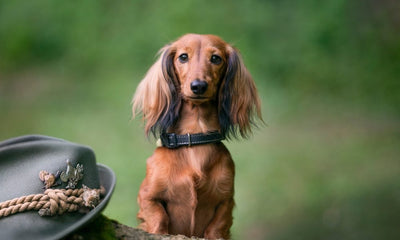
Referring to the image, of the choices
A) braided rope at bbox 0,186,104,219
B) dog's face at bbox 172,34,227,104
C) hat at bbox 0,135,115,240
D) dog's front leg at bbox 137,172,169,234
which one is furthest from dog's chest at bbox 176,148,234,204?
braided rope at bbox 0,186,104,219

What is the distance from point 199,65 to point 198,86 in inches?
6.0

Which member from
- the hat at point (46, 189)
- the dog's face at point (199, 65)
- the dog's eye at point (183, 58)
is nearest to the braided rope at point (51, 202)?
the hat at point (46, 189)

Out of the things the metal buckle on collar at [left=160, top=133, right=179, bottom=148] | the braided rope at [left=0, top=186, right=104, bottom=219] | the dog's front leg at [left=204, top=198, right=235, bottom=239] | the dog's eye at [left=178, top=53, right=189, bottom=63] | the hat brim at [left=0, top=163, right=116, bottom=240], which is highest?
the dog's eye at [left=178, top=53, right=189, bottom=63]

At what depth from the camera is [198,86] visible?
9.74 feet

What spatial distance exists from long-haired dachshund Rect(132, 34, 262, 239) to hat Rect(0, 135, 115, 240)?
26.9 inches

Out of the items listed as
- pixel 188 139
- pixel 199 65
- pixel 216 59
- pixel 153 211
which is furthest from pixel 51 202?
pixel 216 59

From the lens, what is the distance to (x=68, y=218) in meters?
2.32

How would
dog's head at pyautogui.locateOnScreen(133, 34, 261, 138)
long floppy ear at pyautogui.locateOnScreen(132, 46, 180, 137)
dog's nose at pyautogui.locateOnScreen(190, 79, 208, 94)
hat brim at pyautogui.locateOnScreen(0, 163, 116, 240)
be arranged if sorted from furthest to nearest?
long floppy ear at pyautogui.locateOnScreen(132, 46, 180, 137) → dog's head at pyautogui.locateOnScreen(133, 34, 261, 138) → dog's nose at pyautogui.locateOnScreen(190, 79, 208, 94) → hat brim at pyautogui.locateOnScreen(0, 163, 116, 240)

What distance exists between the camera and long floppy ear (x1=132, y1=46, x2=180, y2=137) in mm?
3248

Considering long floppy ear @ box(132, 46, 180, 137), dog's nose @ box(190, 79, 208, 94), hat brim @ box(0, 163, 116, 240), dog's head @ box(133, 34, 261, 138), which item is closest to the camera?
hat brim @ box(0, 163, 116, 240)

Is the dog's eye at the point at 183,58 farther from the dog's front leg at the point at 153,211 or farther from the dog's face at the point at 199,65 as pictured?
the dog's front leg at the point at 153,211

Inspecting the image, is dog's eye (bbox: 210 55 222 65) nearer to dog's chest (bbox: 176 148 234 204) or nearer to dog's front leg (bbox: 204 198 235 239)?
dog's chest (bbox: 176 148 234 204)

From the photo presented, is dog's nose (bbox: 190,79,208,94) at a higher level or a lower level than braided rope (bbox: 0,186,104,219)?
higher

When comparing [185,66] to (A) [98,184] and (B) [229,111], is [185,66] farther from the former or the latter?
(A) [98,184]
